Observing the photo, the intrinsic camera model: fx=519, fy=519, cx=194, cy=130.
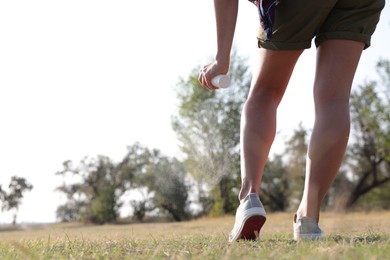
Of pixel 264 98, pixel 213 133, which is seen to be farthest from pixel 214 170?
pixel 264 98

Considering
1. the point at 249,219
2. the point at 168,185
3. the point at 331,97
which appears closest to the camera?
the point at 249,219

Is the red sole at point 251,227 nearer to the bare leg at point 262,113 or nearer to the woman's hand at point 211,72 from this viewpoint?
the bare leg at point 262,113

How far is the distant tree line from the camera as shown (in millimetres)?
21688

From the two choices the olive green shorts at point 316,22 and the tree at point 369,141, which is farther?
the tree at point 369,141

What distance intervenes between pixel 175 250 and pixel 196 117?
20.2 metres

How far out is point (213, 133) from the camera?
2172 cm

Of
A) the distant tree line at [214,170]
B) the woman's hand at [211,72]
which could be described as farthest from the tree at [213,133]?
the woman's hand at [211,72]

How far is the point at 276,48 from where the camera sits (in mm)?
2285

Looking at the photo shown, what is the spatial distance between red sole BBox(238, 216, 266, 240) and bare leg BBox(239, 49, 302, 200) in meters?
0.15

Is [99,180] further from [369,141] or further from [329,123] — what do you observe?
[329,123]

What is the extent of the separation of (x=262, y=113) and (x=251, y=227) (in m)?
0.52

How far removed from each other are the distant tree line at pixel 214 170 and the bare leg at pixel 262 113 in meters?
15.2

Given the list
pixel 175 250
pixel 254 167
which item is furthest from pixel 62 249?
pixel 254 167

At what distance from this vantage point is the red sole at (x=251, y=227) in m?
2.18
